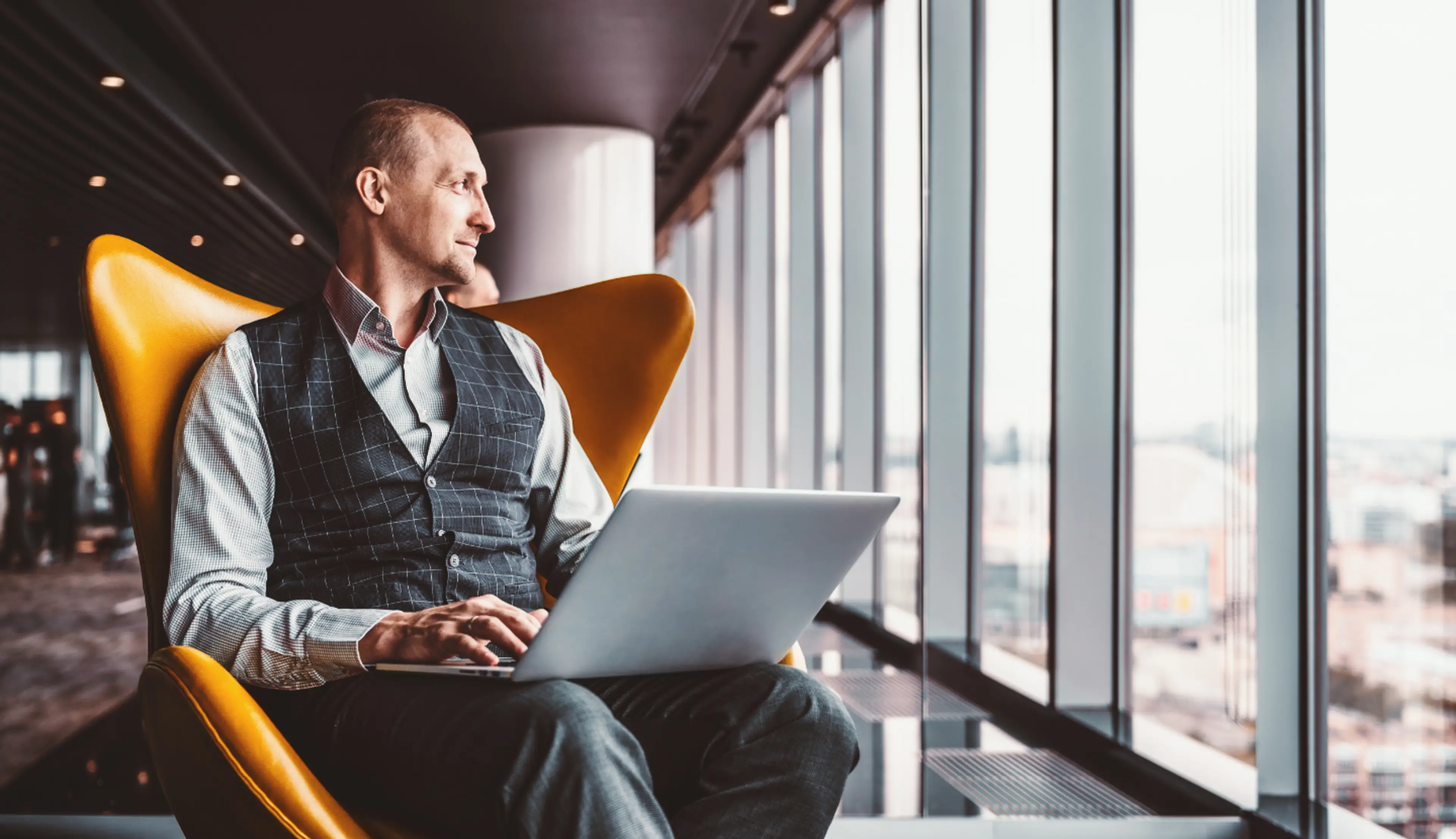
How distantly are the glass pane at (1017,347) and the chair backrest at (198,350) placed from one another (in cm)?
207

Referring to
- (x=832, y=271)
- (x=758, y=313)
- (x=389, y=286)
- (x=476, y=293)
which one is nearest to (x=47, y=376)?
(x=476, y=293)

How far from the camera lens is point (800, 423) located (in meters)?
6.54

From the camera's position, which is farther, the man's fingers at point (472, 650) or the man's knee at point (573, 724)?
the man's fingers at point (472, 650)

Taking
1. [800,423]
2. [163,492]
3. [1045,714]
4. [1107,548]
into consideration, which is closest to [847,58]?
[800,423]

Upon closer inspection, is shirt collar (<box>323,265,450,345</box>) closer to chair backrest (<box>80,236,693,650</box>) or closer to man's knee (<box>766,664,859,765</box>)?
chair backrest (<box>80,236,693,650</box>)

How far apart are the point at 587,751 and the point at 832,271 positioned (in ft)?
17.0

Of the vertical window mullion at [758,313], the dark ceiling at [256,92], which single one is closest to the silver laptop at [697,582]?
the dark ceiling at [256,92]

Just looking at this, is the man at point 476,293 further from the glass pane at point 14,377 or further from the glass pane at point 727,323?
the glass pane at point 727,323

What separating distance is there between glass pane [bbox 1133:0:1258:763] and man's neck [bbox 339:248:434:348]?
1.88 m

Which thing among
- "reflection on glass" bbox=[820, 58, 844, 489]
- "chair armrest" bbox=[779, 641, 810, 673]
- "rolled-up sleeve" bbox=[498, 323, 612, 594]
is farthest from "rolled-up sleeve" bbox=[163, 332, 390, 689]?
"reflection on glass" bbox=[820, 58, 844, 489]

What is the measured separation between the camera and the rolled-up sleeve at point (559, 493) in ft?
5.41

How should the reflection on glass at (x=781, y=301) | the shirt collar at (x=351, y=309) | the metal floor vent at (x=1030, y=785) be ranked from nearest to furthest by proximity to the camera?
1. the shirt collar at (x=351, y=309)
2. the metal floor vent at (x=1030, y=785)
3. the reflection on glass at (x=781, y=301)

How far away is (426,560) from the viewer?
144 cm

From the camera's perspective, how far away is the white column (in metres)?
6.20
